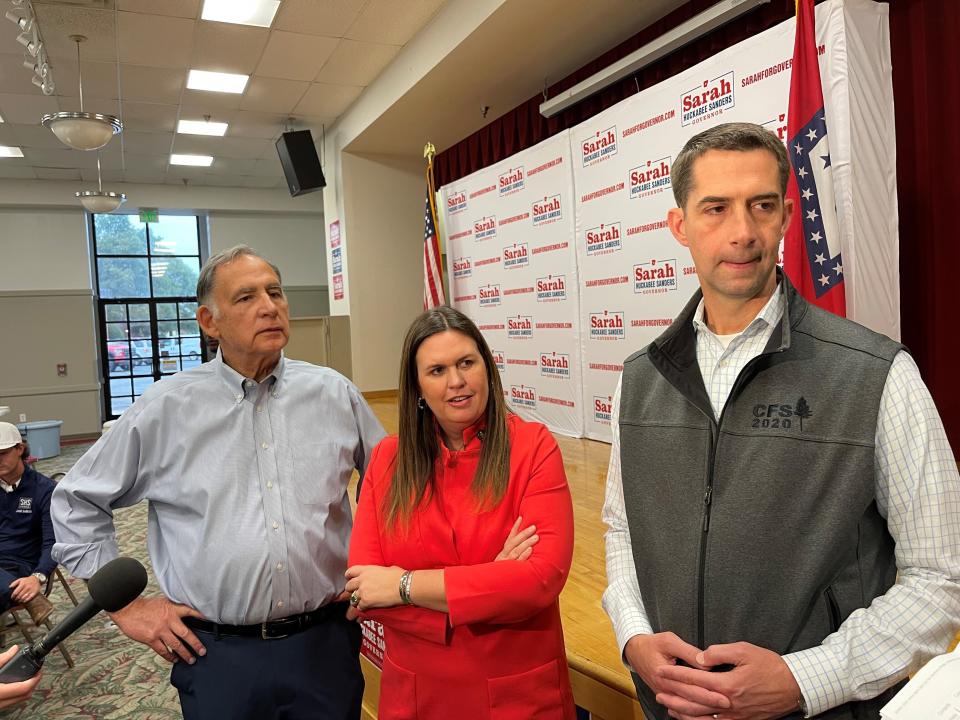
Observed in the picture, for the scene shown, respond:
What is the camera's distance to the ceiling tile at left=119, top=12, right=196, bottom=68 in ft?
18.5

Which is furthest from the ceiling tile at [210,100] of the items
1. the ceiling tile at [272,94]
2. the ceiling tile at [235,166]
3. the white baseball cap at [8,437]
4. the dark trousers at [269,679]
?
the dark trousers at [269,679]

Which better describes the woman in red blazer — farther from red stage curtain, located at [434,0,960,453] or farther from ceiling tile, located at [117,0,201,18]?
ceiling tile, located at [117,0,201,18]

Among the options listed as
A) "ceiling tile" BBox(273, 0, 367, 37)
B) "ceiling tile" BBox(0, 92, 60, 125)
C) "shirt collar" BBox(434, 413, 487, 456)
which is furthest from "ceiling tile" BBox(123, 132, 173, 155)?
"shirt collar" BBox(434, 413, 487, 456)

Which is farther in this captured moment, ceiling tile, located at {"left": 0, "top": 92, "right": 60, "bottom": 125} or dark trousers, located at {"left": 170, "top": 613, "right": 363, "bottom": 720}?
ceiling tile, located at {"left": 0, "top": 92, "right": 60, "bottom": 125}

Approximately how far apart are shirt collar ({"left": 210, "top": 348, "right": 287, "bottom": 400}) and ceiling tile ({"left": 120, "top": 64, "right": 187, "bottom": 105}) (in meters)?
6.20

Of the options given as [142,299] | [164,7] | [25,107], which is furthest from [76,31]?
[142,299]

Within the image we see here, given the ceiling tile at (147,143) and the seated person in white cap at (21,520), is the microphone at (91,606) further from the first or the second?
the ceiling tile at (147,143)

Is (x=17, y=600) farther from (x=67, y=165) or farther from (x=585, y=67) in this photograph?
(x=67, y=165)

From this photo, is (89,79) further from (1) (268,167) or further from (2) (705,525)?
(2) (705,525)

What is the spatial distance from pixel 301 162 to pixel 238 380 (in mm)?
7146

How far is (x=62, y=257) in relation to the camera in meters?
11.4

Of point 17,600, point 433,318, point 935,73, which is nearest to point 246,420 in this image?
point 433,318

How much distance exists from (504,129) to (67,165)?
22.5ft

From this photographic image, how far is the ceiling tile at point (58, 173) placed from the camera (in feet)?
33.6
